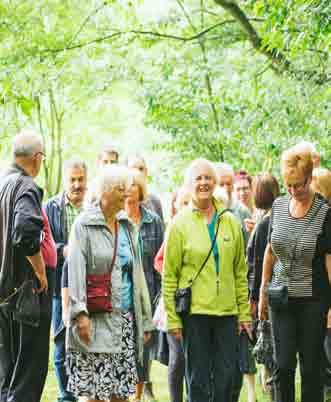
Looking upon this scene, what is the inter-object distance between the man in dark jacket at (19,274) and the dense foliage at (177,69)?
4.58m

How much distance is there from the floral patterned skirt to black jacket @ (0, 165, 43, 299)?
72 cm

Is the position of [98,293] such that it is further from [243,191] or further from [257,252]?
[243,191]

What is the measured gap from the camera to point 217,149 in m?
15.1

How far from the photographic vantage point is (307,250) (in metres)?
6.74

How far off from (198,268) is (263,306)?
78 cm

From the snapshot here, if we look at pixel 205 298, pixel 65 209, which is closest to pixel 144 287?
pixel 205 298

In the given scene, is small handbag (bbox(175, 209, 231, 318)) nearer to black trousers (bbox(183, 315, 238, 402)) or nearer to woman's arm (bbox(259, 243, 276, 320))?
black trousers (bbox(183, 315, 238, 402))

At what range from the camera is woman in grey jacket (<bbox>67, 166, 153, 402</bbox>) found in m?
6.46

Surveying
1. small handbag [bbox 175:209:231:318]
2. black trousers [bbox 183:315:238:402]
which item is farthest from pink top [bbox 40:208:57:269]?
black trousers [bbox 183:315:238:402]

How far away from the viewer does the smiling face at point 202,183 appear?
7.08 metres

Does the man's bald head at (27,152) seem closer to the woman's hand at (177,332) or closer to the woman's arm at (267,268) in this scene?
the woman's hand at (177,332)

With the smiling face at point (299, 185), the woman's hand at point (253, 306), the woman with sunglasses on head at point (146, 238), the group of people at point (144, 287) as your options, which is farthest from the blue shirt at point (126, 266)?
the woman's hand at point (253, 306)

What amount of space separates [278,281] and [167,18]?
35.8 ft

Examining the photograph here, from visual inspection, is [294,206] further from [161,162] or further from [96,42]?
[161,162]
